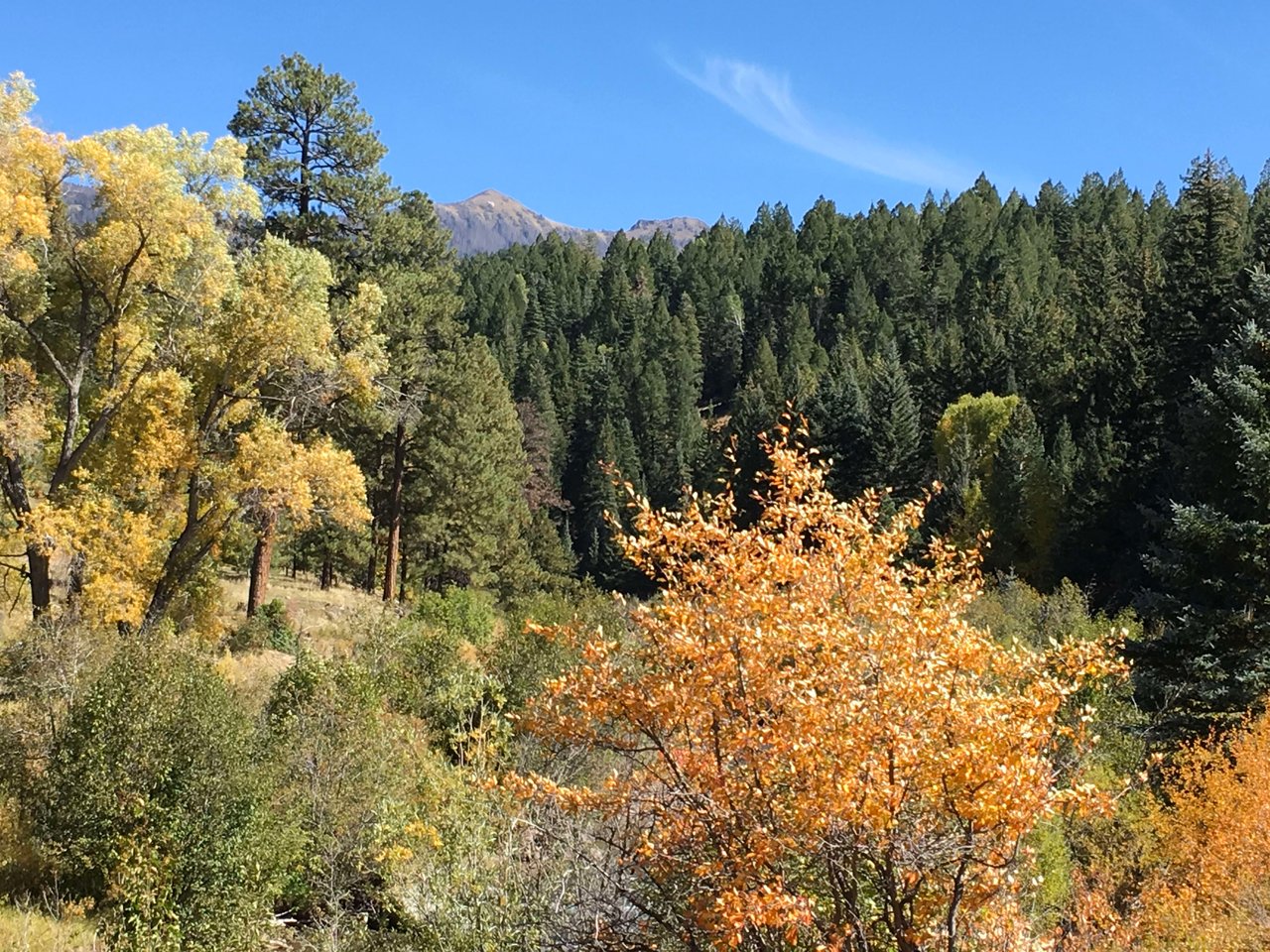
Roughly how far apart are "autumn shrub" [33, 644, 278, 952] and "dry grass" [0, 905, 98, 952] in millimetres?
275

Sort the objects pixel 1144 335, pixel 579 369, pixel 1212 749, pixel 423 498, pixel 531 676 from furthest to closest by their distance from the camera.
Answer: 1. pixel 579 369
2. pixel 1144 335
3. pixel 423 498
4. pixel 531 676
5. pixel 1212 749

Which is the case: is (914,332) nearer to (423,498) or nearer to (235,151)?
(423,498)

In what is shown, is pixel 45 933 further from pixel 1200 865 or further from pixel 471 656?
pixel 1200 865

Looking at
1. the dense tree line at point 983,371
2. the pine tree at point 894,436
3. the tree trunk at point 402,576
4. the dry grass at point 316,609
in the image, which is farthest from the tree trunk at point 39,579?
→ the pine tree at point 894,436

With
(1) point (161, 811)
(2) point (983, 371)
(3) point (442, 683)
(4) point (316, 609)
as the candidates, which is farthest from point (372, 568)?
(2) point (983, 371)

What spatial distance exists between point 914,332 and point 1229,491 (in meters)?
68.4

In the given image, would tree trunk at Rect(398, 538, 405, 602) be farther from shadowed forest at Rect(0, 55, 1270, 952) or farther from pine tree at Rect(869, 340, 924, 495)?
pine tree at Rect(869, 340, 924, 495)

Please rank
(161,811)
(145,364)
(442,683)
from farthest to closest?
(442,683) < (145,364) < (161,811)

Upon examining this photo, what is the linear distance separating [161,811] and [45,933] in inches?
59.7

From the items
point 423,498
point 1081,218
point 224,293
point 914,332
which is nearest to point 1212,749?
point 224,293

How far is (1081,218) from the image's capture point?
9812 cm

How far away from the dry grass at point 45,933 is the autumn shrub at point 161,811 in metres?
0.27

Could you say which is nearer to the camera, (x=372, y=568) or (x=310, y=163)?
(x=310, y=163)

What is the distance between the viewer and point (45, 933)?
9.27 metres
